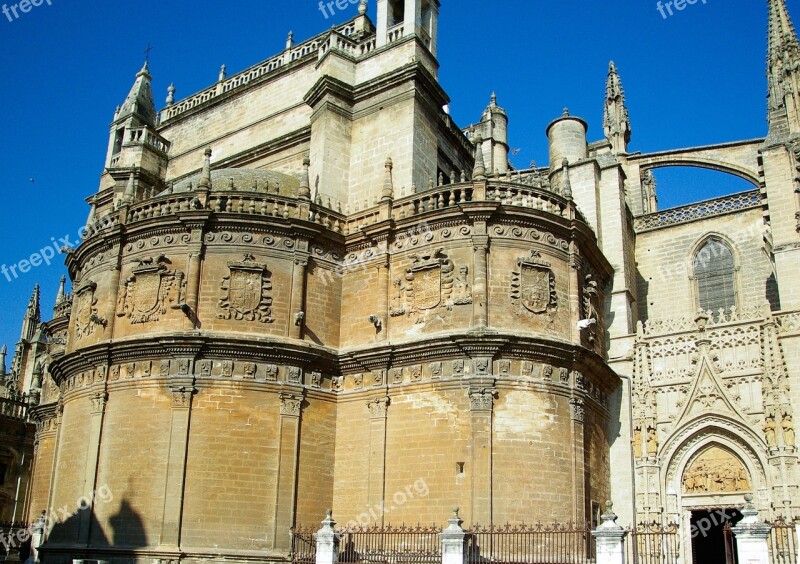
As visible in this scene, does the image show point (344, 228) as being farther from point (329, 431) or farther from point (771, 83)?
point (771, 83)

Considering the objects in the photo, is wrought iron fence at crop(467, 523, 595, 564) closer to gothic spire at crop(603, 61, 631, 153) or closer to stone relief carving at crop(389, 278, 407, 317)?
stone relief carving at crop(389, 278, 407, 317)

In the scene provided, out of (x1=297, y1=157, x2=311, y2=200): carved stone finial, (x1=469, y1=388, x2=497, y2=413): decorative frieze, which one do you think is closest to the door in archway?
(x1=469, y1=388, x2=497, y2=413): decorative frieze

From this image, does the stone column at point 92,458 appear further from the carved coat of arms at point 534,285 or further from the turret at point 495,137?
the turret at point 495,137

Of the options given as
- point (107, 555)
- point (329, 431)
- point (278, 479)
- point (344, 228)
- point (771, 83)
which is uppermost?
point (771, 83)

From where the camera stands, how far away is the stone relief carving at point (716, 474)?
1981cm

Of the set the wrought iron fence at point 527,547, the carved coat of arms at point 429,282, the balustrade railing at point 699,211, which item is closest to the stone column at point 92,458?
the carved coat of arms at point 429,282

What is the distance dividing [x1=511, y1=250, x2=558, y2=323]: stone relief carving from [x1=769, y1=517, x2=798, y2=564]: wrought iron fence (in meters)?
6.87

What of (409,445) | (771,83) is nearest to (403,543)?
(409,445)

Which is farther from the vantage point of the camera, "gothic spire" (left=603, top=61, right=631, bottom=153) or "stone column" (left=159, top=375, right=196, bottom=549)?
"gothic spire" (left=603, top=61, right=631, bottom=153)

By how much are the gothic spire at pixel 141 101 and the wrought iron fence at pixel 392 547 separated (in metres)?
19.8

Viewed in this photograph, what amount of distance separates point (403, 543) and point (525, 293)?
21.0 feet

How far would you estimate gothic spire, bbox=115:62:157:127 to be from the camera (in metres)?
32.0

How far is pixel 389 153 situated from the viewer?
891 inches

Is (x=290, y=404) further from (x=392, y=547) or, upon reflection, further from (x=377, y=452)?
(x=392, y=547)
